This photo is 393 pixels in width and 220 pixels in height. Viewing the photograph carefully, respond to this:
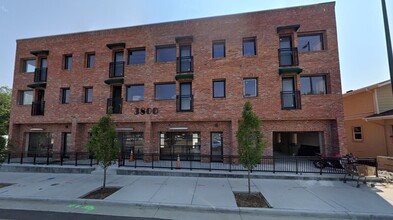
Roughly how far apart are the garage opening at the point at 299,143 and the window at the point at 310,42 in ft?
19.5

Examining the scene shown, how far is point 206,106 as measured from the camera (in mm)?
13625

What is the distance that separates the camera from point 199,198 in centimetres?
711

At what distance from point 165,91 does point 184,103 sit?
71.2 inches

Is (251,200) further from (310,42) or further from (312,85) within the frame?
(310,42)

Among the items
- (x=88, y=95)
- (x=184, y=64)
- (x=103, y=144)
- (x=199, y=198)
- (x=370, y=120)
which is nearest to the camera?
(x=199, y=198)

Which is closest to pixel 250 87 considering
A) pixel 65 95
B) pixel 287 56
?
pixel 287 56

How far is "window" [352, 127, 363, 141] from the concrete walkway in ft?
29.0

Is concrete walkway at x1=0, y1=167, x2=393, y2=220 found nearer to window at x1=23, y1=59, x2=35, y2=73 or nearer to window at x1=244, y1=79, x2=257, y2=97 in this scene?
window at x1=244, y1=79, x2=257, y2=97

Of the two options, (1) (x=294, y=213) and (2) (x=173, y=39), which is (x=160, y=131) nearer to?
(2) (x=173, y=39)

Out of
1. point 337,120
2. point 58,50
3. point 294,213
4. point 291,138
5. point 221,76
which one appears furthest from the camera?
point 291,138

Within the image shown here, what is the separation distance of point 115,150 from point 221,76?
8.45 metres

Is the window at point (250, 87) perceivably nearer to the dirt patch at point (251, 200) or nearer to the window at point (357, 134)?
the dirt patch at point (251, 200)

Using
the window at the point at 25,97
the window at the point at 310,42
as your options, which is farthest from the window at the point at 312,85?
the window at the point at 25,97

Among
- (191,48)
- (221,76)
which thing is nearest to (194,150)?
(221,76)
